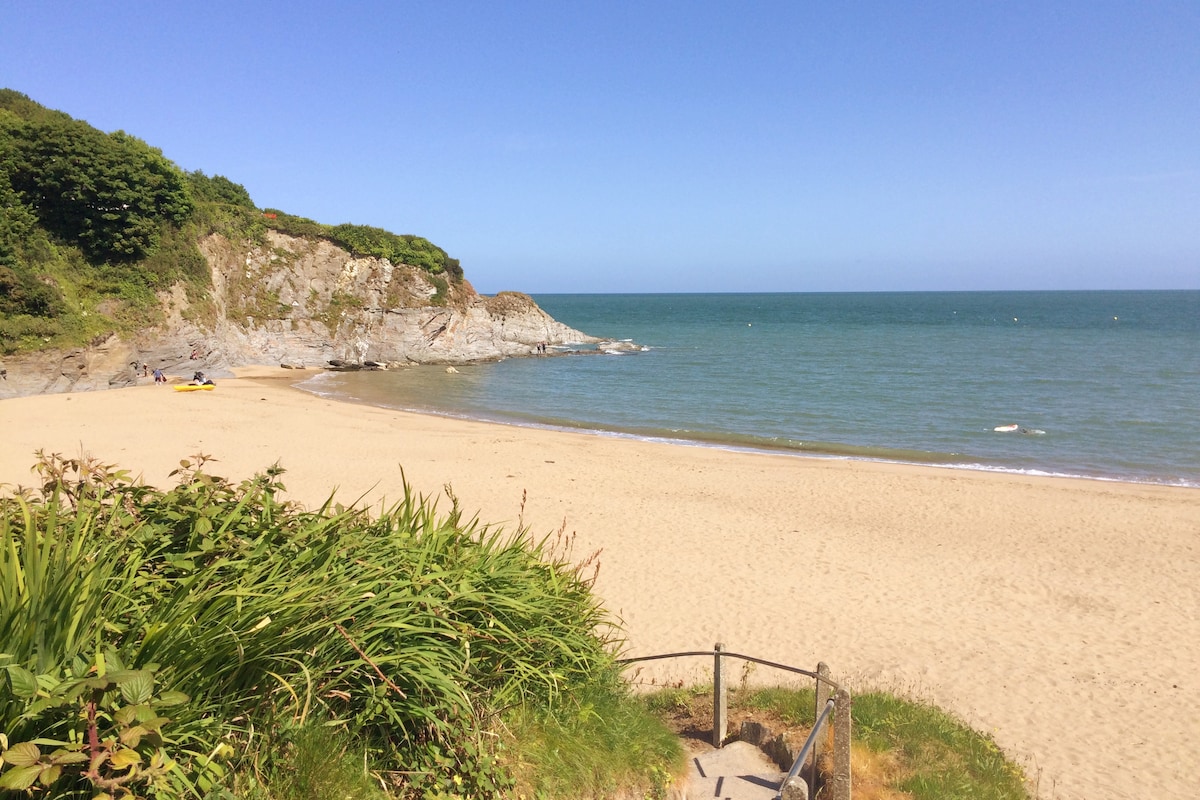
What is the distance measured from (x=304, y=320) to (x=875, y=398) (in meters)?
31.9

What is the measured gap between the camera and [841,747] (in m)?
4.27

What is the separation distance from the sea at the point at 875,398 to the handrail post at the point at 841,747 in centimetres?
2076

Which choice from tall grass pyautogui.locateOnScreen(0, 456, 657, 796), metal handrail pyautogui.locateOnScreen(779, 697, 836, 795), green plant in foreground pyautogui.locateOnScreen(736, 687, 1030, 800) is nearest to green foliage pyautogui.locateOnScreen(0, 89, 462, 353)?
tall grass pyautogui.locateOnScreen(0, 456, 657, 796)

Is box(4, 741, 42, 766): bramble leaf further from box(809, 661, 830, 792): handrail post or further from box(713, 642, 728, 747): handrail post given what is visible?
box(713, 642, 728, 747): handrail post

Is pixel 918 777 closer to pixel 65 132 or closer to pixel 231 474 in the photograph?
pixel 231 474

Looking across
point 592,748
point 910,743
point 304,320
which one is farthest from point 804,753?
point 304,320

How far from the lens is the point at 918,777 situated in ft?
17.2

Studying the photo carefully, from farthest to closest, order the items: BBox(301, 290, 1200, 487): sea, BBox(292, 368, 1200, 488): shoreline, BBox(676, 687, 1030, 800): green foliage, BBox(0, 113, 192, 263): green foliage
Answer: BBox(0, 113, 192, 263): green foliage < BBox(301, 290, 1200, 487): sea < BBox(292, 368, 1200, 488): shoreline < BBox(676, 687, 1030, 800): green foliage

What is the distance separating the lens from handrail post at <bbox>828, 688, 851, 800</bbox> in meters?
4.20

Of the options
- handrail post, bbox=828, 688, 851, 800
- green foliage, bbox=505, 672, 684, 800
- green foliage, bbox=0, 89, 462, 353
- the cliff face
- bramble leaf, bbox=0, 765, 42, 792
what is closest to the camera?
bramble leaf, bbox=0, 765, 42, 792

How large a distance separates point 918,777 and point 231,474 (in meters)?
16.1

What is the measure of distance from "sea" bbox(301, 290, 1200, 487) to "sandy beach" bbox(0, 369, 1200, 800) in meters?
3.61

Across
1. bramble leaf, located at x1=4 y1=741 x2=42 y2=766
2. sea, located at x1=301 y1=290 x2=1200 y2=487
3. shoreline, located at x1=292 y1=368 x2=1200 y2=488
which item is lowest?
shoreline, located at x1=292 y1=368 x2=1200 y2=488

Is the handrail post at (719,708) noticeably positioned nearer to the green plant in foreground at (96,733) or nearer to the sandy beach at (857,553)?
the sandy beach at (857,553)
